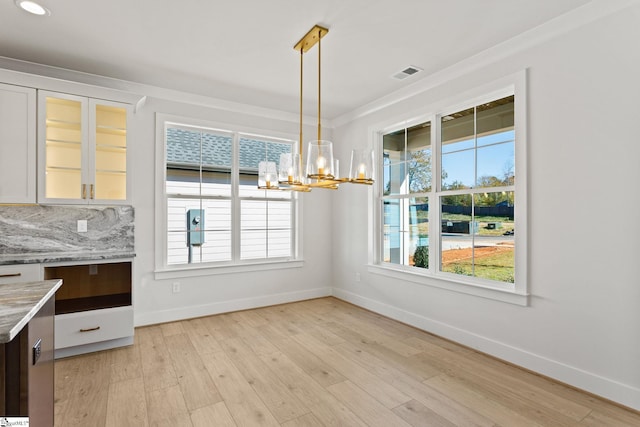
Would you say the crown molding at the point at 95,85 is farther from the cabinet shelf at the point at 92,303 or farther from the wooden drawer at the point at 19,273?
the cabinet shelf at the point at 92,303

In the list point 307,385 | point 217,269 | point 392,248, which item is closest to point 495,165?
point 392,248

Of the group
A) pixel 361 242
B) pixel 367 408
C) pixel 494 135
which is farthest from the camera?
pixel 361 242

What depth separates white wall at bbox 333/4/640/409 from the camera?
220 cm

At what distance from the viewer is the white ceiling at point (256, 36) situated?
92.7 inches

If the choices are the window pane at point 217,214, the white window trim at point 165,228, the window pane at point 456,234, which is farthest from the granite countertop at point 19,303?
the window pane at point 456,234

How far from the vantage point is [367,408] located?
219cm

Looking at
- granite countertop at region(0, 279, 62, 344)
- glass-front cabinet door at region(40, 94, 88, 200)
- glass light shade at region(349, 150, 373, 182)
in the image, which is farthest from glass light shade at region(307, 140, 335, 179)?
glass-front cabinet door at region(40, 94, 88, 200)

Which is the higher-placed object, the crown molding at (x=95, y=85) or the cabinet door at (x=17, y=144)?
the crown molding at (x=95, y=85)

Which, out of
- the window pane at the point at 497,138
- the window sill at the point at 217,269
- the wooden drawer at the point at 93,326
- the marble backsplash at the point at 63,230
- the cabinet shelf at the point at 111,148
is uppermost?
the window pane at the point at 497,138

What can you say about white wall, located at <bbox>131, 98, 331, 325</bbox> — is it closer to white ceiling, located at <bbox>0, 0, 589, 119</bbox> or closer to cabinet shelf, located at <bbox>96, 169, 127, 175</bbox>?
cabinet shelf, located at <bbox>96, 169, 127, 175</bbox>

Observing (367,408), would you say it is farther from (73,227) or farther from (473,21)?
(73,227)

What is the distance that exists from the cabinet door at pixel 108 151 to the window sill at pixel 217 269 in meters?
1.03

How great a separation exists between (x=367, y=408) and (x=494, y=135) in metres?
2.60

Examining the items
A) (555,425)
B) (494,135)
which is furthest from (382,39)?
(555,425)
